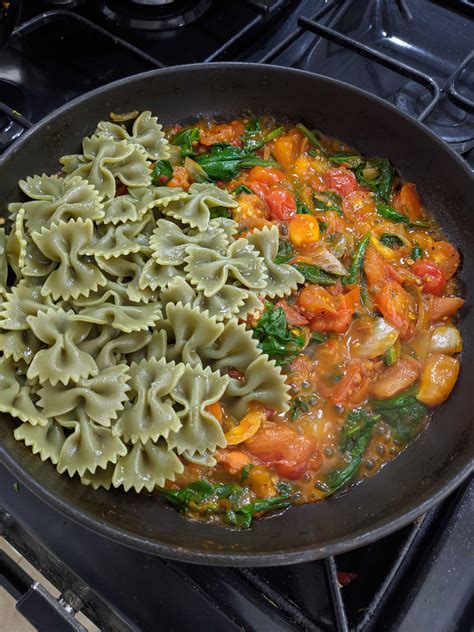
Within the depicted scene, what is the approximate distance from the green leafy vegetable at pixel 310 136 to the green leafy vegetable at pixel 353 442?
1.72m

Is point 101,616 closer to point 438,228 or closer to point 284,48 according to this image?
point 438,228

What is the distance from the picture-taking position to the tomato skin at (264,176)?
3.62m

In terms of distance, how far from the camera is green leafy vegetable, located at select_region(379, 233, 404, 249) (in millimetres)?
3480

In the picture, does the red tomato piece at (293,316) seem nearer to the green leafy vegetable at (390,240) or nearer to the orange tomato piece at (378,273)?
the orange tomato piece at (378,273)

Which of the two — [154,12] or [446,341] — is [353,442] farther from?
[154,12]

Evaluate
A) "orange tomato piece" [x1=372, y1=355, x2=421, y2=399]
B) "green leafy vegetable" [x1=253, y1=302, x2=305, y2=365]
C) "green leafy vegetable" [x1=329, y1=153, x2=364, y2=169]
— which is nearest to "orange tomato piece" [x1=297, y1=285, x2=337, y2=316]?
"green leafy vegetable" [x1=253, y1=302, x2=305, y2=365]

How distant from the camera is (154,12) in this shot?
4582 millimetres

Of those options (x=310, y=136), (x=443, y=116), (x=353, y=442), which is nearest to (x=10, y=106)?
(x=310, y=136)

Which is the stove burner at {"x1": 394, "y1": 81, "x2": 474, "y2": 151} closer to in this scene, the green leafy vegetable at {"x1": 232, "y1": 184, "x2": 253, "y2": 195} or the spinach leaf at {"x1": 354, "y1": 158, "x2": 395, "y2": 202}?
the spinach leaf at {"x1": 354, "y1": 158, "x2": 395, "y2": 202}

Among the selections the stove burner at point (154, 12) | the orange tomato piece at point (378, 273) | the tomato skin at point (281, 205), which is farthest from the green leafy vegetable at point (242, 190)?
the stove burner at point (154, 12)

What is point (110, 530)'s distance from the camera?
2.34 metres

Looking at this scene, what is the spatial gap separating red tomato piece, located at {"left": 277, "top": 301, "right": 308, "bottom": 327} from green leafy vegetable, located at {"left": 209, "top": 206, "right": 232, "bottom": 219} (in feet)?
2.11

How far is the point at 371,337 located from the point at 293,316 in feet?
1.40

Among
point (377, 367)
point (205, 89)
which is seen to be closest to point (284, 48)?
point (205, 89)
